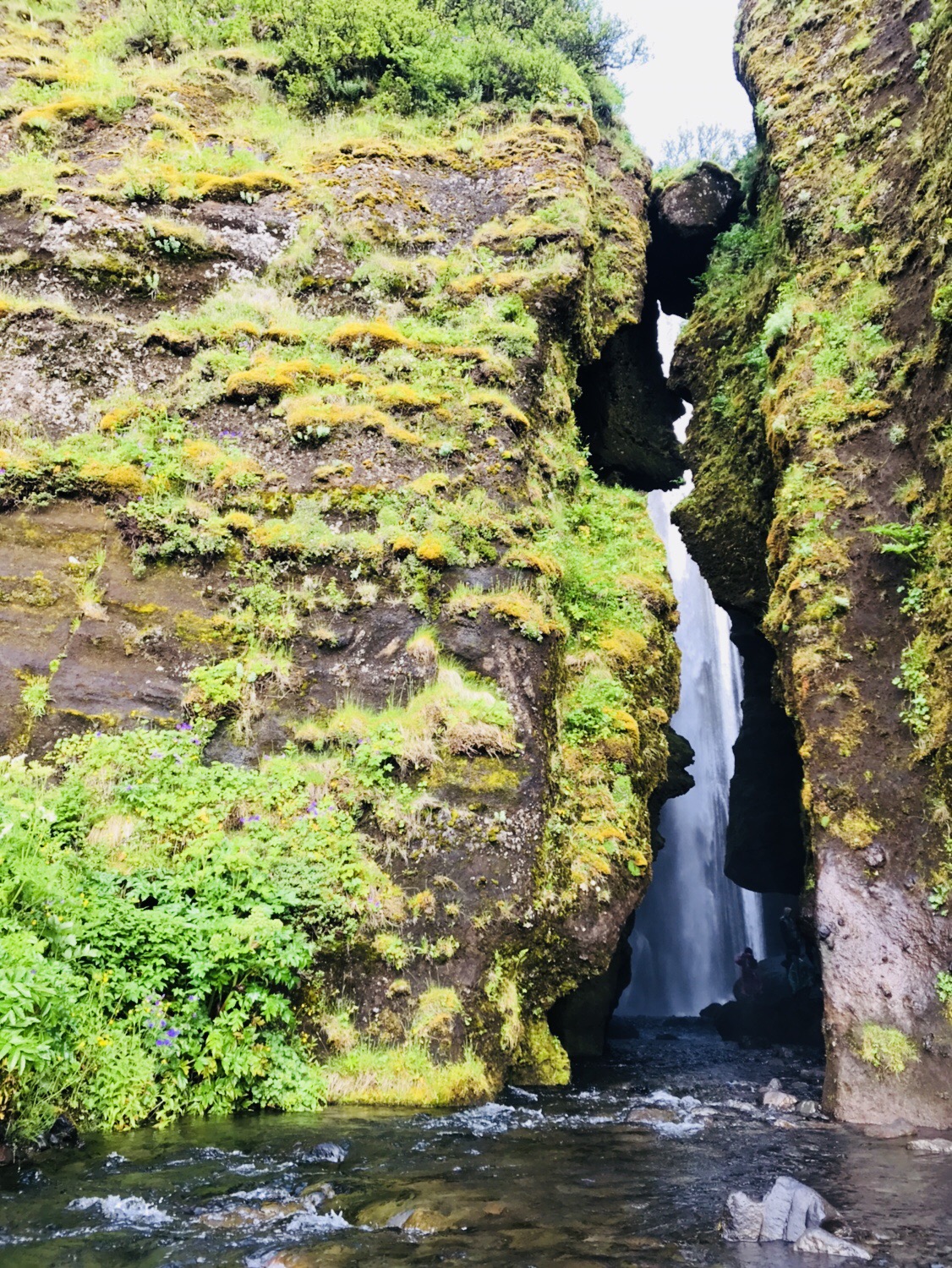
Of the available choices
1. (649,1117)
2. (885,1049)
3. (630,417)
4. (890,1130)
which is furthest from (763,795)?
(649,1117)

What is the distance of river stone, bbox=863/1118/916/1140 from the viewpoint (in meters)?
6.99

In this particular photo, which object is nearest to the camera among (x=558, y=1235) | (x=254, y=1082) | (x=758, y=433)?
(x=558, y=1235)

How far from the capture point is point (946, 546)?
381 inches

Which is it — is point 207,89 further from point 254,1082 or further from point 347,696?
point 254,1082

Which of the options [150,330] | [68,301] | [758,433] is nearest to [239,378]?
[150,330]

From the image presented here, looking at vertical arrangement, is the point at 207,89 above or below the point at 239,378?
above

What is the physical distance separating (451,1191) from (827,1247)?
1.82 m

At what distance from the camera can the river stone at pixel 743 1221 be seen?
3680mm

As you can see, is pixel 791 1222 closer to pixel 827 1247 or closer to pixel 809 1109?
pixel 827 1247

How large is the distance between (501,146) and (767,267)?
565 centimetres

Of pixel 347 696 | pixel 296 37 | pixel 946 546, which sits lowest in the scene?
pixel 347 696

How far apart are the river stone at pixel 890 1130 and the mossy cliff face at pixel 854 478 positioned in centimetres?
25

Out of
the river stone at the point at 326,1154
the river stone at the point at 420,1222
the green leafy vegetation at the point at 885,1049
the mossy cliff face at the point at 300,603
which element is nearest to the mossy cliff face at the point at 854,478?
the green leafy vegetation at the point at 885,1049

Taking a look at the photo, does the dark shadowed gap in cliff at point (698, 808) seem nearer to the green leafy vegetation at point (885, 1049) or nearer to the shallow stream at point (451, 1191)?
Answer: the green leafy vegetation at point (885, 1049)
